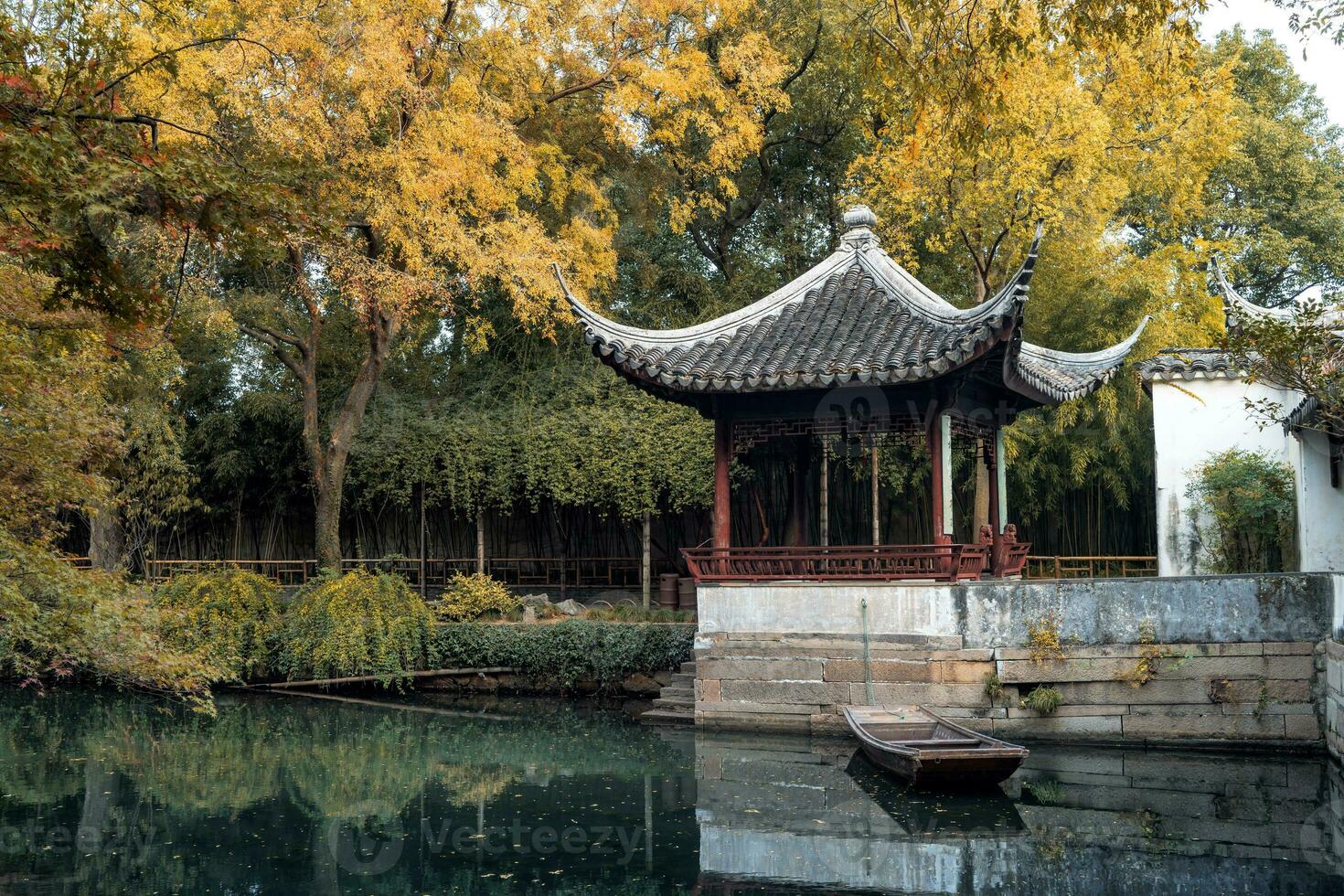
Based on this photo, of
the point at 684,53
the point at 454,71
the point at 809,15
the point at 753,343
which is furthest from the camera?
the point at 809,15

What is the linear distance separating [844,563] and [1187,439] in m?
4.55

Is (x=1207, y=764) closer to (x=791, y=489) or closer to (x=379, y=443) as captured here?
(x=791, y=489)

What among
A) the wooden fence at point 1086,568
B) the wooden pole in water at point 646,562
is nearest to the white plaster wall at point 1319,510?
the wooden fence at point 1086,568

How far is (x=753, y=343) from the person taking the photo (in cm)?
1188

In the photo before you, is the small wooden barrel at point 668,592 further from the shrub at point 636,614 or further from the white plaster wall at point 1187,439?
the white plaster wall at point 1187,439

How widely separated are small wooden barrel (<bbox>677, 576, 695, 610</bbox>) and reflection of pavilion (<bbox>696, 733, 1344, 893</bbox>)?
18.4ft

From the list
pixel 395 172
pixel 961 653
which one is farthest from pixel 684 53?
pixel 961 653

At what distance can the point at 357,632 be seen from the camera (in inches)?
549

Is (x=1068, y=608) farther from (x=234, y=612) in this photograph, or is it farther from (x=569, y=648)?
(x=234, y=612)

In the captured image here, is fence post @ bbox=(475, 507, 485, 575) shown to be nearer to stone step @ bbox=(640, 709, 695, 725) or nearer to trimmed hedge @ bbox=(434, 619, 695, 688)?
trimmed hedge @ bbox=(434, 619, 695, 688)

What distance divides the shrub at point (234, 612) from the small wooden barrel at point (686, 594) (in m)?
4.90

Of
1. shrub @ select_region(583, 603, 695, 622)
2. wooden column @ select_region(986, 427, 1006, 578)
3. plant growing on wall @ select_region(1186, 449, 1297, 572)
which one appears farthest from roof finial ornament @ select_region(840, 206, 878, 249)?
shrub @ select_region(583, 603, 695, 622)

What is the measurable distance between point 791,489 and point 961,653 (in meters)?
3.04

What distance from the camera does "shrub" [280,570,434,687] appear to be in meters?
13.9
